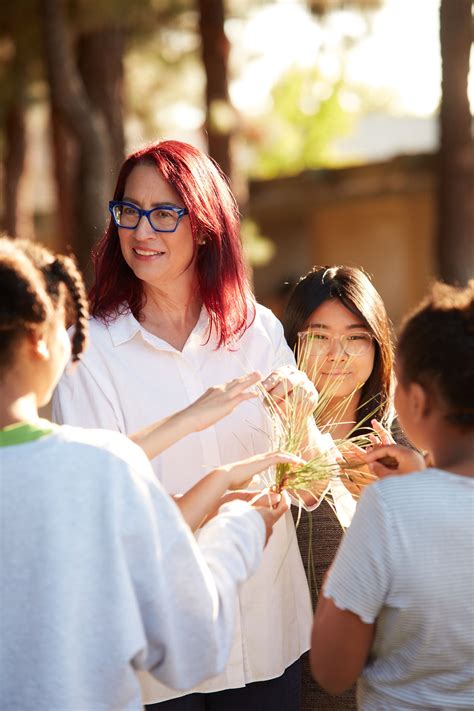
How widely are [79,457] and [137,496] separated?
0.39ft

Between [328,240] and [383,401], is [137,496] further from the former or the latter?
[328,240]

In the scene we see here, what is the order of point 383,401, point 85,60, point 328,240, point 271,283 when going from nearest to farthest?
1. point 383,401
2. point 85,60
3. point 328,240
4. point 271,283

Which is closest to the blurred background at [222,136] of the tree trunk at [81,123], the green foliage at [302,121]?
the tree trunk at [81,123]

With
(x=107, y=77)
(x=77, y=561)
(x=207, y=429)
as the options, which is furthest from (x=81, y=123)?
(x=77, y=561)

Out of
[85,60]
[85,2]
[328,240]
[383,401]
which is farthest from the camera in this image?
[328,240]

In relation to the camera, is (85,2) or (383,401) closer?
(383,401)

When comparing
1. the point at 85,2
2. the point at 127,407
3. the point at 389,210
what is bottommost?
the point at 389,210

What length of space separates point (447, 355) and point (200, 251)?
1166 mm

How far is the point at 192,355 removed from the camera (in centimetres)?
283

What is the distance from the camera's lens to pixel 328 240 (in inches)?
666

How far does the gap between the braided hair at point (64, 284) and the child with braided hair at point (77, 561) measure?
44 millimetres

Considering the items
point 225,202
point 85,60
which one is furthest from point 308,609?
point 85,60

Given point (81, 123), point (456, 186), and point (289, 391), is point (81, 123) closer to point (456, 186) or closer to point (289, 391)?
point (456, 186)

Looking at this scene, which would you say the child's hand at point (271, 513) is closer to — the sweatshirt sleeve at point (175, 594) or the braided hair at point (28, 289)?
the sweatshirt sleeve at point (175, 594)
